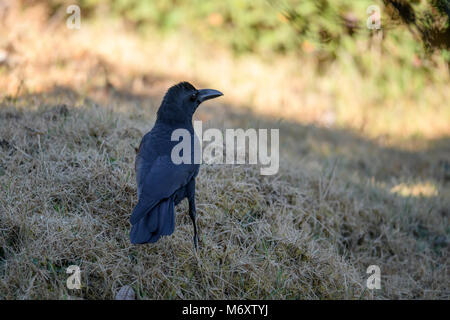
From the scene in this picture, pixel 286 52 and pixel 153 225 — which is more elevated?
pixel 286 52

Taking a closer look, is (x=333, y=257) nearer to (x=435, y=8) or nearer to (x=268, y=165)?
(x=268, y=165)

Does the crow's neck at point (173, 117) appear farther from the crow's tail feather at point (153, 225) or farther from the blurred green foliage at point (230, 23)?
the blurred green foliage at point (230, 23)

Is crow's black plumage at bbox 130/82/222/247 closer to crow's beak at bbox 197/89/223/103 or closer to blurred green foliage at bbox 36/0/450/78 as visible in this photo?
crow's beak at bbox 197/89/223/103

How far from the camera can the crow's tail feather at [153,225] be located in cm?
240

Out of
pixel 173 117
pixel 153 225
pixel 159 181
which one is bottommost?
pixel 153 225

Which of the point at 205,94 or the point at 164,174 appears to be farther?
the point at 205,94

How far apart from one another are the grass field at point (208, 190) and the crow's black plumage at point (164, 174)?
0.32 meters

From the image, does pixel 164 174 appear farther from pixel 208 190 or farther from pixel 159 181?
pixel 208 190

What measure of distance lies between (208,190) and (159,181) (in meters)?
0.78

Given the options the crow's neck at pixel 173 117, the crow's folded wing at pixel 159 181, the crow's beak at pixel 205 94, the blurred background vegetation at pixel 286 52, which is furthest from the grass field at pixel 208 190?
the crow's beak at pixel 205 94

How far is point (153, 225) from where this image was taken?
2447 millimetres

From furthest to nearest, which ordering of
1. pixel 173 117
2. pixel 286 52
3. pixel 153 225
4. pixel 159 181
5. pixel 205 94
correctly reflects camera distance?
pixel 286 52 → pixel 205 94 → pixel 173 117 → pixel 159 181 → pixel 153 225

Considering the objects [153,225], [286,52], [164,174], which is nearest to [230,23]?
[286,52]
